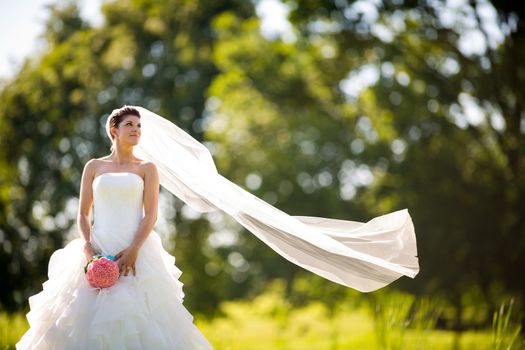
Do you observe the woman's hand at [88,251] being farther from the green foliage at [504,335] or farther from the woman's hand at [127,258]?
the green foliage at [504,335]

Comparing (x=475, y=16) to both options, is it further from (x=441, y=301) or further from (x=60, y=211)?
(x=60, y=211)

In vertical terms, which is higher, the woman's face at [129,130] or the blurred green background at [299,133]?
the woman's face at [129,130]

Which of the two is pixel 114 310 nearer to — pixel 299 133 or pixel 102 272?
pixel 102 272

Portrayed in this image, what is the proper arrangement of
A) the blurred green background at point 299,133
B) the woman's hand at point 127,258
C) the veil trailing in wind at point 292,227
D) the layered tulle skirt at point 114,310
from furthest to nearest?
the blurred green background at point 299,133
the veil trailing in wind at point 292,227
the woman's hand at point 127,258
the layered tulle skirt at point 114,310

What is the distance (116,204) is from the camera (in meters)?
4.86

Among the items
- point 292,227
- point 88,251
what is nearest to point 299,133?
A: point 292,227

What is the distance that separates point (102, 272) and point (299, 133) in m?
18.0

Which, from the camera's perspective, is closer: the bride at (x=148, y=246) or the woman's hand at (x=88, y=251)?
the bride at (x=148, y=246)

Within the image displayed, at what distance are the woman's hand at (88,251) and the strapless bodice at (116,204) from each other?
6 cm

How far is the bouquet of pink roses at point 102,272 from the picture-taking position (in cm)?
451

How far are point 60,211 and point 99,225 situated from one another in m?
17.1

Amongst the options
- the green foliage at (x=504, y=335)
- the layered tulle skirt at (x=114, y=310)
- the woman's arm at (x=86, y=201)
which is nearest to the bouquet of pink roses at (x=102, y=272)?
the layered tulle skirt at (x=114, y=310)

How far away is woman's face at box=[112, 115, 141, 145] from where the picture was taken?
494 centimetres

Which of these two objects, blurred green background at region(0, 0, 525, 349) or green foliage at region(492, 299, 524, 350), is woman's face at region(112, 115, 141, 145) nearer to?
green foliage at region(492, 299, 524, 350)
